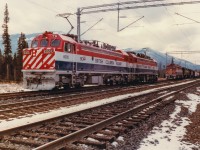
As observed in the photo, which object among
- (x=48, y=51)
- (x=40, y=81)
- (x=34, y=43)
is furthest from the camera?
(x=34, y=43)

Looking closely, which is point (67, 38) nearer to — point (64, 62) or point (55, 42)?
point (55, 42)

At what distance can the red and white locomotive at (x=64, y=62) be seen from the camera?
1732cm

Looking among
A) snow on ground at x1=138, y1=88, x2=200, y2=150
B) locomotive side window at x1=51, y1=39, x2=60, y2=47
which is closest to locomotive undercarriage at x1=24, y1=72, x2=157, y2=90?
locomotive side window at x1=51, y1=39, x2=60, y2=47

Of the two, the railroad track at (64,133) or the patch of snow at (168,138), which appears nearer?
the railroad track at (64,133)

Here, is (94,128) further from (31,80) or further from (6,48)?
(6,48)

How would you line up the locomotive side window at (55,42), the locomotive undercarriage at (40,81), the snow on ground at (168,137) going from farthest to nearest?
the locomotive side window at (55,42) → the locomotive undercarriage at (40,81) → the snow on ground at (168,137)

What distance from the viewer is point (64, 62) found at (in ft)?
59.6

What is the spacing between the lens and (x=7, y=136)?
614cm

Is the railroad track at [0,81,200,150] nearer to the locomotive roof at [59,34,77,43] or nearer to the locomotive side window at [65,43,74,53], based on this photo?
the locomotive side window at [65,43,74,53]

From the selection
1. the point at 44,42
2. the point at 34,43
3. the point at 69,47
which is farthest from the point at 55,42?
the point at 34,43

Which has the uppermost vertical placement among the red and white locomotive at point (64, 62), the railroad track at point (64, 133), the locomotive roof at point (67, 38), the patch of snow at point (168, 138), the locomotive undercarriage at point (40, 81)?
the locomotive roof at point (67, 38)

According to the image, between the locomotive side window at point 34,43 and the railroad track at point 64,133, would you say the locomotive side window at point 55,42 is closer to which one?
the locomotive side window at point 34,43

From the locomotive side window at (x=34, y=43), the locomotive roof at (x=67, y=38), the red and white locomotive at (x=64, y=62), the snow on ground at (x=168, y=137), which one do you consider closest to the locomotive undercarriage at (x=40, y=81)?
the red and white locomotive at (x=64, y=62)

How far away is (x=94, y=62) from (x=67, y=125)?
15.7 metres
